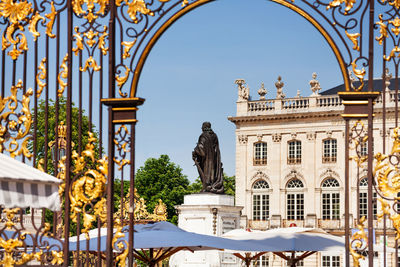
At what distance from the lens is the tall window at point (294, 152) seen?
49.0 meters

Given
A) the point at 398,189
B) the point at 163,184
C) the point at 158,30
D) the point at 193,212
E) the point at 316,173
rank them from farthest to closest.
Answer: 1. the point at 163,184
2. the point at 316,173
3. the point at 193,212
4. the point at 158,30
5. the point at 398,189

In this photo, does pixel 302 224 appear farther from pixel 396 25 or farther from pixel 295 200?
pixel 396 25

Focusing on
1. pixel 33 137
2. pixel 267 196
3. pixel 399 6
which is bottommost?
pixel 267 196

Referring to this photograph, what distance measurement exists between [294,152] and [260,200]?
351 cm

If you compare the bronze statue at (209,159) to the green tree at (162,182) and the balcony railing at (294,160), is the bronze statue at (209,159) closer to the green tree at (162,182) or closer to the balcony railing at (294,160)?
the balcony railing at (294,160)

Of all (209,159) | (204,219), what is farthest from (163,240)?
(209,159)

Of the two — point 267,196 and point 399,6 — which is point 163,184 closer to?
point 267,196

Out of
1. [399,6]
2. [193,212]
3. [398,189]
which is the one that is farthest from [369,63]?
[193,212]

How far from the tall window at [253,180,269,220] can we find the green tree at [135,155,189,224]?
5.92m

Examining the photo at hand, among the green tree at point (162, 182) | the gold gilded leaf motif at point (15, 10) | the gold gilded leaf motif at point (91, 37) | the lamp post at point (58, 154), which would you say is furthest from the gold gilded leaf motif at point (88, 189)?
the green tree at point (162, 182)

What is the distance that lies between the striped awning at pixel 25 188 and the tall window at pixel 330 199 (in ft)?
134

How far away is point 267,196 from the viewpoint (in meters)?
49.3

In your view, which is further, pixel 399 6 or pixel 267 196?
pixel 267 196

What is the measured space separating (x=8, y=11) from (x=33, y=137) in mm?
1560
